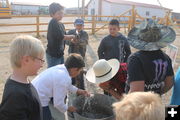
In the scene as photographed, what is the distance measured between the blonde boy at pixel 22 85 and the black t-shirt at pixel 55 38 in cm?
202

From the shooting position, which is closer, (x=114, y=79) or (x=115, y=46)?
(x=114, y=79)

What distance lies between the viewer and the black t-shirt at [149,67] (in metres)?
1.73

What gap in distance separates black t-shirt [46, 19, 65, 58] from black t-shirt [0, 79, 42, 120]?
211cm

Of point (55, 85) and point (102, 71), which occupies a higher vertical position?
point (102, 71)

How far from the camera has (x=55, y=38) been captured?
3.63 metres

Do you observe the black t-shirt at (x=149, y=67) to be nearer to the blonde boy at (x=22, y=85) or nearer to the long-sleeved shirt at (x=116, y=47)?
the blonde boy at (x=22, y=85)

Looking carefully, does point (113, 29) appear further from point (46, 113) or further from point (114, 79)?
point (46, 113)

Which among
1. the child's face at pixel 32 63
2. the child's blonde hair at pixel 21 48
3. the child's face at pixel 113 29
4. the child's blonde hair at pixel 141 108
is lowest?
the child's blonde hair at pixel 141 108

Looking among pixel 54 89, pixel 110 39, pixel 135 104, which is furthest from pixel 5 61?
pixel 135 104

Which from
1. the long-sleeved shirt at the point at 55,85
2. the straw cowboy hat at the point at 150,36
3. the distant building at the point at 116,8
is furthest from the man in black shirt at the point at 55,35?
the distant building at the point at 116,8

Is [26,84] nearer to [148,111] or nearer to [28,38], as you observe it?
[28,38]

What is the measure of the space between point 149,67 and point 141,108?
0.74 m

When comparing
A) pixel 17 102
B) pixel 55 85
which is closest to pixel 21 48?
pixel 17 102

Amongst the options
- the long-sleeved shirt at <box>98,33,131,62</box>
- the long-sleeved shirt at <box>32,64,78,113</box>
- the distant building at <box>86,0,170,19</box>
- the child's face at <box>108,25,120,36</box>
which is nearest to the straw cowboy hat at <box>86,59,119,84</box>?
the long-sleeved shirt at <box>32,64,78,113</box>
